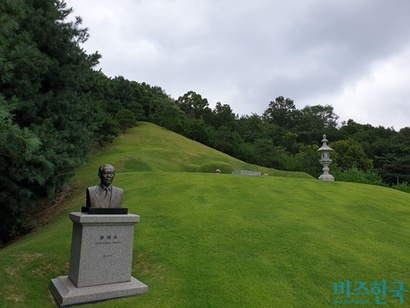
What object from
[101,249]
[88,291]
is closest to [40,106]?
[101,249]

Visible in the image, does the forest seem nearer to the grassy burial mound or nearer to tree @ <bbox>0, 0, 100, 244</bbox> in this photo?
tree @ <bbox>0, 0, 100, 244</bbox>

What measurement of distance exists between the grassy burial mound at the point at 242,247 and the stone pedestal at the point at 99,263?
25 centimetres

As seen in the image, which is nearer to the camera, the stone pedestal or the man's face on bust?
the stone pedestal

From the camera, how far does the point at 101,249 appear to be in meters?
5.51

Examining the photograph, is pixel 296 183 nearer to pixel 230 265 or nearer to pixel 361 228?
pixel 361 228

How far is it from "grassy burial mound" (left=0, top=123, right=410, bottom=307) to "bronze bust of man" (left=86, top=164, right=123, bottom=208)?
164 cm

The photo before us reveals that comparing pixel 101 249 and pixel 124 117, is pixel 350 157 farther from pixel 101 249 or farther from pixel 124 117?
pixel 101 249

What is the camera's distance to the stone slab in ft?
17.6

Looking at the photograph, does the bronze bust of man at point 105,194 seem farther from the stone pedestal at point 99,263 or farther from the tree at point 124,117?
the tree at point 124,117

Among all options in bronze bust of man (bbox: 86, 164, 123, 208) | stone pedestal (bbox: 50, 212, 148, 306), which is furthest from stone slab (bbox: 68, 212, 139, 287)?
bronze bust of man (bbox: 86, 164, 123, 208)

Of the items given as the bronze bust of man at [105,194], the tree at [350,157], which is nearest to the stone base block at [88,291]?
the bronze bust of man at [105,194]

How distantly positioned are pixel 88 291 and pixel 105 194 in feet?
5.33

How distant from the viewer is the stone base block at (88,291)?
517cm

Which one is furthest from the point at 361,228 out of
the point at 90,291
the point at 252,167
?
the point at 252,167
